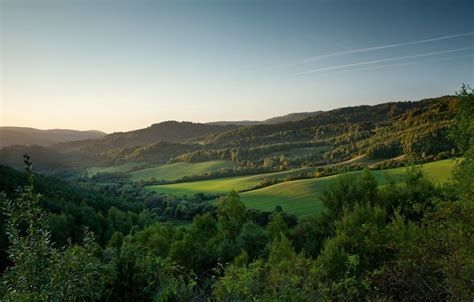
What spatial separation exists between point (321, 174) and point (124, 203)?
5606cm

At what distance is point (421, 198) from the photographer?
44.7 m

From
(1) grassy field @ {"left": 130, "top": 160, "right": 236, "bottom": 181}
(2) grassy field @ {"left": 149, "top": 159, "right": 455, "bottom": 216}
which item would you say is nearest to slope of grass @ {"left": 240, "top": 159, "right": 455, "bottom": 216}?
(2) grassy field @ {"left": 149, "top": 159, "right": 455, "bottom": 216}

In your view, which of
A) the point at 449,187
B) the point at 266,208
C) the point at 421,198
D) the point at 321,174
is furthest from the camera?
the point at 321,174

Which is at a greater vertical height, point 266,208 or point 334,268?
point 334,268

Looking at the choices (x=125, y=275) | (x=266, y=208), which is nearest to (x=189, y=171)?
(x=266, y=208)

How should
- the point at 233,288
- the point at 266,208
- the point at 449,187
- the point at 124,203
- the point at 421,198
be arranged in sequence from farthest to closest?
the point at 124,203 → the point at 266,208 → the point at 421,198 → the point at 449,187 → the point at 233,288

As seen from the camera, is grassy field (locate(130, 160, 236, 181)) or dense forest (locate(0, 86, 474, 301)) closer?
dense forest (locate(0, 86, 474, 301))

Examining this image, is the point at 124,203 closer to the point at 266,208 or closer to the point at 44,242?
the point at 266,208

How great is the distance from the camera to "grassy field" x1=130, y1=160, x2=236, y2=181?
17338cm

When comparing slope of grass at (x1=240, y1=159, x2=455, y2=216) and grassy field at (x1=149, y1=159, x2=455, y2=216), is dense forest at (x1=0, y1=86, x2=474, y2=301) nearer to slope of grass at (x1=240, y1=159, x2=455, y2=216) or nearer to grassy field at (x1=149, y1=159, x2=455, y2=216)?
slope of grass at (x1=240, y1=159, x2=455, y2=216)

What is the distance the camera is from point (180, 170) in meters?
184

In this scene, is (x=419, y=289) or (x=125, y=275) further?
(x=125, y=275)

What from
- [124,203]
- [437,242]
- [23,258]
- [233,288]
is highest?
[23,258]

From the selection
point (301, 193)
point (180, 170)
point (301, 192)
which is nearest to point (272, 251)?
point (301, 193)
